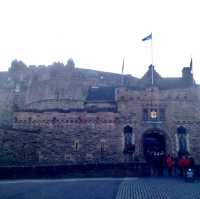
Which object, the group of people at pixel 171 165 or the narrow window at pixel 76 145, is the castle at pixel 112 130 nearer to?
the narrow window at pixel 76 145

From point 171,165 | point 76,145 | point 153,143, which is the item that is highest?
point 153,143

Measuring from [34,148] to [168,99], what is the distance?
13.7m

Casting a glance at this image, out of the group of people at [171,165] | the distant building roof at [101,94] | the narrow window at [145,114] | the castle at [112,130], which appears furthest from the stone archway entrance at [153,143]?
the distant building roof at [101,94]

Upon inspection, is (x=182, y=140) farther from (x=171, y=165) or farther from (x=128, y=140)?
(x=171, y=165)

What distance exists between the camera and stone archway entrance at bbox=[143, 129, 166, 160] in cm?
2506

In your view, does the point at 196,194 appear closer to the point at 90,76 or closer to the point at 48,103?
the point at 48,103

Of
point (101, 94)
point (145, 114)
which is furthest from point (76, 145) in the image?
point (101, 94)

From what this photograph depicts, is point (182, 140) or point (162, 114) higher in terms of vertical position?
point (162, 114)

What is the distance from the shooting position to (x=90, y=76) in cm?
5000

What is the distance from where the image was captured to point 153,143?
25.7 m

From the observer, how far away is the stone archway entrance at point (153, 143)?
25.1 meters

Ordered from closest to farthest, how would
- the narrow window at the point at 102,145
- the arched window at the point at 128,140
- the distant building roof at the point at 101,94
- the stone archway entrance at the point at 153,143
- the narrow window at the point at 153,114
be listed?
the arched window at the point at 128,140 < the narrow window at the point at 102,145 < the stone archway entrance at the point at 153,143 < the narrow window at the point at 153,114 < the distant building roof at the point at 101,94

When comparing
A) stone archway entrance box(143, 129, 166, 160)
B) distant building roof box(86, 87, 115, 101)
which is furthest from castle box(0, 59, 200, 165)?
distant building roof box(86, 87, 115, 101)

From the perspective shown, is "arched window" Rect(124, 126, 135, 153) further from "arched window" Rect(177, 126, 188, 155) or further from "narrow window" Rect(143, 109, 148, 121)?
"arched window" Rect(177, 126, 188, 155)
